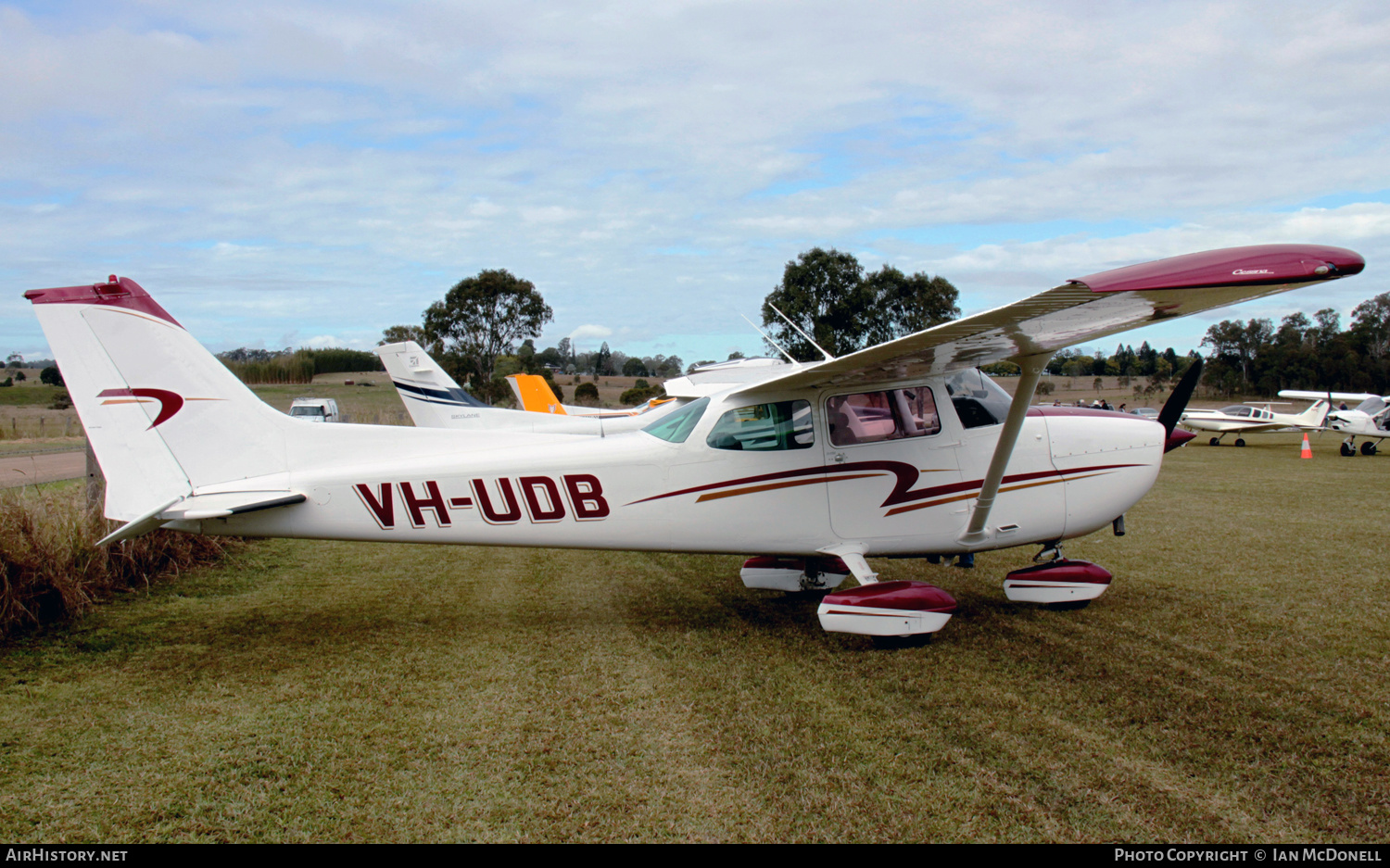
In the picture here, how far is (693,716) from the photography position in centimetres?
400

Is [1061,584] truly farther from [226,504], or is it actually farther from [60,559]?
[60,559]

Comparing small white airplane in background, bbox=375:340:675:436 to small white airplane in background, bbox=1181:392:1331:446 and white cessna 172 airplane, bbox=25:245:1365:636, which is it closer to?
white cessna 172 airplane, bbox=25:245:1365:636

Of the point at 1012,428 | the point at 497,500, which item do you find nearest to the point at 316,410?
the point at 497,500

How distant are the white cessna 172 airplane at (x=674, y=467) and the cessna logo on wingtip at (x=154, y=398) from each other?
12mm

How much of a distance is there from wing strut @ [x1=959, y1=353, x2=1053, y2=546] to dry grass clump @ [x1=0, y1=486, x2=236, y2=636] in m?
6.71

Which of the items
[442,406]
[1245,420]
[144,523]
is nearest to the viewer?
[144,523]

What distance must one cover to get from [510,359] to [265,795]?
47.1 meters

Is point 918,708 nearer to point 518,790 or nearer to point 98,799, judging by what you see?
point 518,790

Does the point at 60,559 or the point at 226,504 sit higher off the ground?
the point at 226,504

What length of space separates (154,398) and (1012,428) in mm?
5673

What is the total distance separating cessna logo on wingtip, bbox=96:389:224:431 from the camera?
4.95m

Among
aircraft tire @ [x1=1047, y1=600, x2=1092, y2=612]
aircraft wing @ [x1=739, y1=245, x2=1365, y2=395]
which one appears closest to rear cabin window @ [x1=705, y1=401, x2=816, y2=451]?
aircraft wing @ [x1=739, y1=245, x2=1365, y2=395]

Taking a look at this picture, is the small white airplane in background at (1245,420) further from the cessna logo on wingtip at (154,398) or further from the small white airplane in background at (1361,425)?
the cessna logo on wingtip at (154,398)

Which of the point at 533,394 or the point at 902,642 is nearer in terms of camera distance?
the point at 902,642
